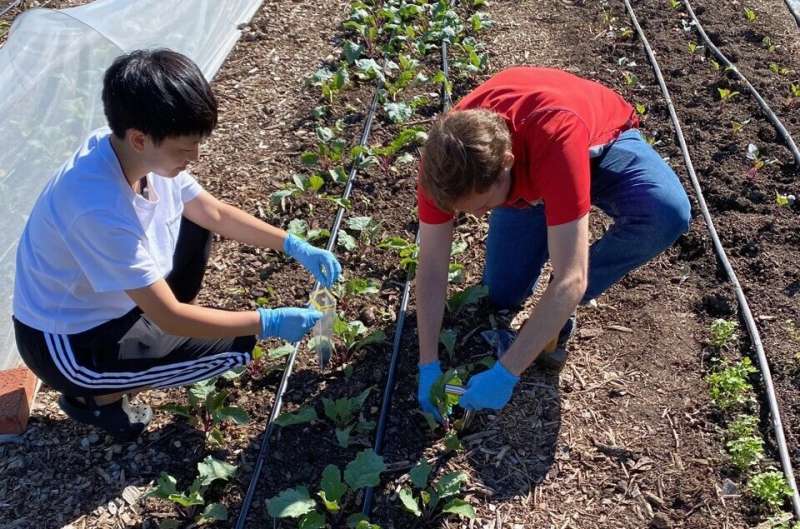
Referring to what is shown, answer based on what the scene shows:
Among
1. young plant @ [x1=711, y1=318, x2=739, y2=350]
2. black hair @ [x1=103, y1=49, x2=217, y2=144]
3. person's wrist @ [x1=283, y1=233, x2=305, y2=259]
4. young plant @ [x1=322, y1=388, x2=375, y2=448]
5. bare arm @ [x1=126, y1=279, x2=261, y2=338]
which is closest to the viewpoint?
black hair @ [x1=103, y1=49, x2=217, y2=144]

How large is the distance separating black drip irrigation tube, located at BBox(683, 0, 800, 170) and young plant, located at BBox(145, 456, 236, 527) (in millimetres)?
3662

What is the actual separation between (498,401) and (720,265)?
1775mm

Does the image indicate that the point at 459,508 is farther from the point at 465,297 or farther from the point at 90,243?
the point at 90,243

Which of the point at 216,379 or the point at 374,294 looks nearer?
the point at 216,379

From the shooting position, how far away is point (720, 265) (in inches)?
146

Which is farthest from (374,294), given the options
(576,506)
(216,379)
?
(576,506)

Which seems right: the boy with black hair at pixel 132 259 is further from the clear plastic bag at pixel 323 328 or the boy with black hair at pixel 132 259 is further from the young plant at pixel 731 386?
the young plant at pixel 731 386

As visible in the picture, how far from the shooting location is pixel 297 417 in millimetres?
2887

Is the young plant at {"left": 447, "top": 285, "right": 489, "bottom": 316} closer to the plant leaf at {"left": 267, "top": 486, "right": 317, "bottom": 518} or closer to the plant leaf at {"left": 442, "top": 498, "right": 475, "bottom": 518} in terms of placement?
the plant leaf at {"left": 442, "top": 498, "right": 475, "bottom": 518}

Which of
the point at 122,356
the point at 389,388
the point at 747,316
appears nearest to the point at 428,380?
the point at 389,388

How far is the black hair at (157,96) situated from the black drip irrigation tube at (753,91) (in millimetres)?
3650

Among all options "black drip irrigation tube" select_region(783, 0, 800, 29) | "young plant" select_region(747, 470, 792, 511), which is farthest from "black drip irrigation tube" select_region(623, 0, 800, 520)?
"black drip irrigation tube" select_region(783, 0, 800, 29)

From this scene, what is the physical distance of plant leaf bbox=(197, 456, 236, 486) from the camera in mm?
2668

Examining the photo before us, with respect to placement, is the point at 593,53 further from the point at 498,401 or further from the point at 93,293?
the point at 93,293
